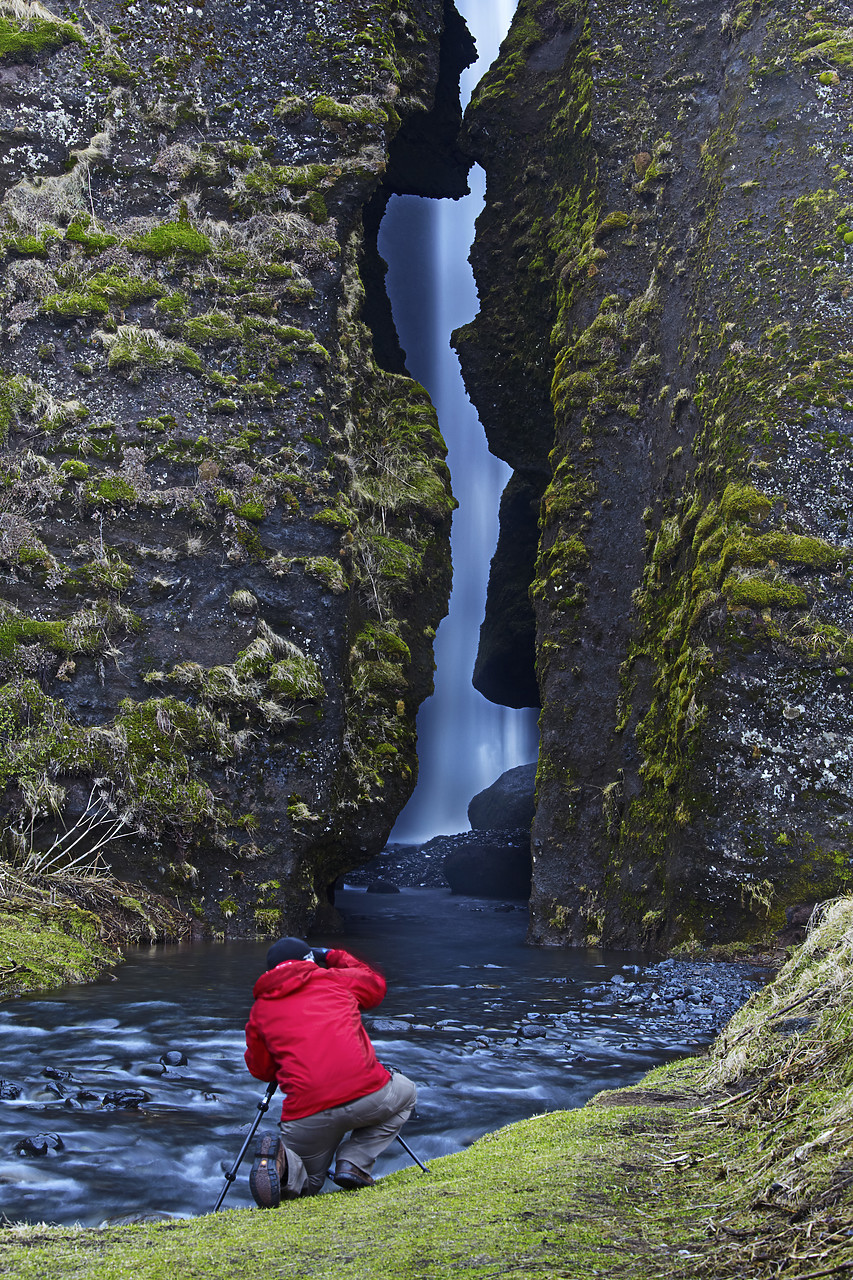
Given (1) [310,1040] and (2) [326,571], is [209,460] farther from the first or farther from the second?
(1) [310,1040]

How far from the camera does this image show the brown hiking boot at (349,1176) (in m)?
4.36

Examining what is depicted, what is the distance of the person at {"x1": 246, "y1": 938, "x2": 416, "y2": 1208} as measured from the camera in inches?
167

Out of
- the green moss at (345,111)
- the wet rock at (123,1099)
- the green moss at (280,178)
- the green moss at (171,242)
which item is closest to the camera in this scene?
the wet rock at (123,1099)

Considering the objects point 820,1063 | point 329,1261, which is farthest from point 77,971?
point 820,1063

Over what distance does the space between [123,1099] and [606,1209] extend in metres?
3.02

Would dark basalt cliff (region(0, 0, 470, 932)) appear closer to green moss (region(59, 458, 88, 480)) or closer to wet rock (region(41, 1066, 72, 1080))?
green moss (region(59, 458, 88, 480))

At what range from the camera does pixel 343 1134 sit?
14.3ft

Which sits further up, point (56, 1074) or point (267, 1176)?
point (267, 1176)

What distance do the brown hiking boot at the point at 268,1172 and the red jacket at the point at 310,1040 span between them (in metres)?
0.14

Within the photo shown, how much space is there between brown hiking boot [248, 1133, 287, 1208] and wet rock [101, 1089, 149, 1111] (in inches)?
55.0

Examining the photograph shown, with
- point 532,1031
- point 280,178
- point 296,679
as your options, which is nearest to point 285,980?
point 532,1031

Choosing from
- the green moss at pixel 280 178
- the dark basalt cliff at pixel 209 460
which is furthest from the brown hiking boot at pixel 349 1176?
the green moss at pixel 280 178

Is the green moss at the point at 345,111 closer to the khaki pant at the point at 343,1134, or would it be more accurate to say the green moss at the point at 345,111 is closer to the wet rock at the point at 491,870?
the khaki pant at the point at 343,1134

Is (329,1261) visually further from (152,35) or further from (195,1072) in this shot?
(152,35)
